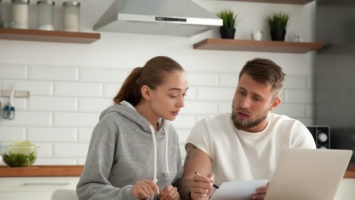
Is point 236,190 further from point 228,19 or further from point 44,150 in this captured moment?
point 228,19

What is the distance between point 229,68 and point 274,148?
221 centimetres

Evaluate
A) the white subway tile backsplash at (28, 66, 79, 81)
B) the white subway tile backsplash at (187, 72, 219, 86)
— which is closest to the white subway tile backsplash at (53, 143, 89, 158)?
the white subway tile backsplash at (28, 66, 79, 81)

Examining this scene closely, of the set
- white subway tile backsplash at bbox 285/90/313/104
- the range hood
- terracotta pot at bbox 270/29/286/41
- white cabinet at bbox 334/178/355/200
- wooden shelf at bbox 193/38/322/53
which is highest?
the range hood

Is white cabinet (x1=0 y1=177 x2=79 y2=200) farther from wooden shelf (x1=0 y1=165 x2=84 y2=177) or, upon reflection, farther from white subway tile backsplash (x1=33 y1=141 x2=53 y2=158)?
white subway tile backsplash (x1=33 y1=141 x2=53 y2=158)

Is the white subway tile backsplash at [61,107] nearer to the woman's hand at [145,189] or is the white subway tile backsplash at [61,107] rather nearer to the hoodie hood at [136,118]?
the hoodie hood at [136,118]

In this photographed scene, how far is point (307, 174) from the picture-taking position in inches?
87.3

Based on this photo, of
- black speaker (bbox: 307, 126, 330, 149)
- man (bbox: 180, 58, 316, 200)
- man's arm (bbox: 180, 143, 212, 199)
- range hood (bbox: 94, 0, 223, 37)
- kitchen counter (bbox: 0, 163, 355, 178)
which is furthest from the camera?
black speaker (bbox: 307, 126, 330, 149)

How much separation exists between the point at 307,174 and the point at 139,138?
562 mm

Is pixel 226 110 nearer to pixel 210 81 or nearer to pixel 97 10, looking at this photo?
pixel 210 81

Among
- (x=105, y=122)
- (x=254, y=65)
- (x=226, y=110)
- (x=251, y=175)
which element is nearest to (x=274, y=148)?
(x=251, y=175)

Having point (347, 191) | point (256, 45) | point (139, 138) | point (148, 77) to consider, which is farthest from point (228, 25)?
point (139, 138)

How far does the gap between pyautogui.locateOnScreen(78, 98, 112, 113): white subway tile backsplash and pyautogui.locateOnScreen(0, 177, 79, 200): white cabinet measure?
2.69ft

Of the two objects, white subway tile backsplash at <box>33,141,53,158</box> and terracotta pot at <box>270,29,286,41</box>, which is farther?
terracotta pot at <box>270,29,286,41</box>

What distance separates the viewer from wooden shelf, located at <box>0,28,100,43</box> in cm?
429
